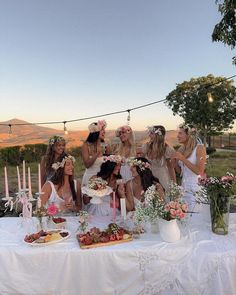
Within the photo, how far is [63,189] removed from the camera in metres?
3.20

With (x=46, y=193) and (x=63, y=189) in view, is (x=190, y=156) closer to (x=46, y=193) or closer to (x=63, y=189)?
(x=63, y=189)

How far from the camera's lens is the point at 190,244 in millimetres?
2162

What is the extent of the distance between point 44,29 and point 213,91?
52.2ft

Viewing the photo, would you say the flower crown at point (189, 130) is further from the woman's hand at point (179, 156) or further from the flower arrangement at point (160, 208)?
the flower arrangement at point (160, 208)

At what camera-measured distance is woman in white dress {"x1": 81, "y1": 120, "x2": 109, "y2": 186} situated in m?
4.09

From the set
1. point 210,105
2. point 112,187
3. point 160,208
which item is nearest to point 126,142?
point 112,187

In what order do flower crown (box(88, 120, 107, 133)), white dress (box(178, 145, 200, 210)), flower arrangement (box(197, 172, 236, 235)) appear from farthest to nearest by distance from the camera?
flower crown (box(88, 120, 107, 133)), white dress (box(178, 145, 200, 210)), flower arrangement (box(197, 172, 236, 235))

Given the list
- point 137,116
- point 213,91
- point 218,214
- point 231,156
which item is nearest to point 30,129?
point 137,116

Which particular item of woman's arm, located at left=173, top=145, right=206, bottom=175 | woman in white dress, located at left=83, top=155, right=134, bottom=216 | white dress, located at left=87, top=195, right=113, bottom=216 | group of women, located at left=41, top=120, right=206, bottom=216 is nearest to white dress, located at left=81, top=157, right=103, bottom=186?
group of women, located at left=41, top=120, right=206, bottom=216

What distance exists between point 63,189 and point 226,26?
17.8ft

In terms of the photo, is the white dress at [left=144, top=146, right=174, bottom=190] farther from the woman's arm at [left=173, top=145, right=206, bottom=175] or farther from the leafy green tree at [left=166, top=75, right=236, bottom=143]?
the leafy green tree at [left=166, top=75, right=236, bottom=143]

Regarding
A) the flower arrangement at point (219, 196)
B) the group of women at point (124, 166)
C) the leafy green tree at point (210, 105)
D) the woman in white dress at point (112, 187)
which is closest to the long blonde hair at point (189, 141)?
the group of women at point (124, 166)

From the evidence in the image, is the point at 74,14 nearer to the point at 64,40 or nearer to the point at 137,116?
the point at 64,40

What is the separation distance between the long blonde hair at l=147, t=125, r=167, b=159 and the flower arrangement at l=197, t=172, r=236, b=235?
1431mm
